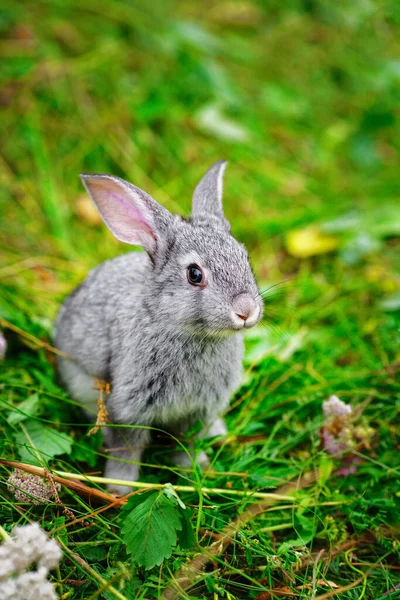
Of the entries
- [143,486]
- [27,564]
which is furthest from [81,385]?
[27,564]

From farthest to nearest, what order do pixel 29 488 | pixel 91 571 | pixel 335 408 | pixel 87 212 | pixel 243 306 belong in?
pixel 87 212 → pixel 335 408 → pixel 243 306 → pixel 29 488 → pixel 91 571

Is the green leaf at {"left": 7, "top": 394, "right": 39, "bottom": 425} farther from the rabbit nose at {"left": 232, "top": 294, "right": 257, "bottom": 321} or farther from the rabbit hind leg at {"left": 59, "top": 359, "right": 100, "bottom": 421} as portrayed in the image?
the rabbit nose at {"left": 232, "top": 294, "right": 257, "bottom": 321}

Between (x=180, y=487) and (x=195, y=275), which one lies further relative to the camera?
(x=195, y=275)

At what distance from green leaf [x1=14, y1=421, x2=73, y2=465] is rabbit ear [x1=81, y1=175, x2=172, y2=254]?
1.10 m

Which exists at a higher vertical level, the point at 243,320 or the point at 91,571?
the point at 243,320

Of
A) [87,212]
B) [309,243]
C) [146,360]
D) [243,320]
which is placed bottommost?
[146,360]

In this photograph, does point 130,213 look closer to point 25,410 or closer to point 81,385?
point 81,385

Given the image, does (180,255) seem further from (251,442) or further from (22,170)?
(22,170)

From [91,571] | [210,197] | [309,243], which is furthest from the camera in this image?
[309,243]

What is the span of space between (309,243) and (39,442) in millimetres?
3099

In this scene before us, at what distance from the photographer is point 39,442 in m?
3.25

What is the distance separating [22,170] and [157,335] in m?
3.19

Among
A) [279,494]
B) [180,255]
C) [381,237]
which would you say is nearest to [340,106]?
[381,237]

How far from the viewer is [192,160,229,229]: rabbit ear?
372 cm
